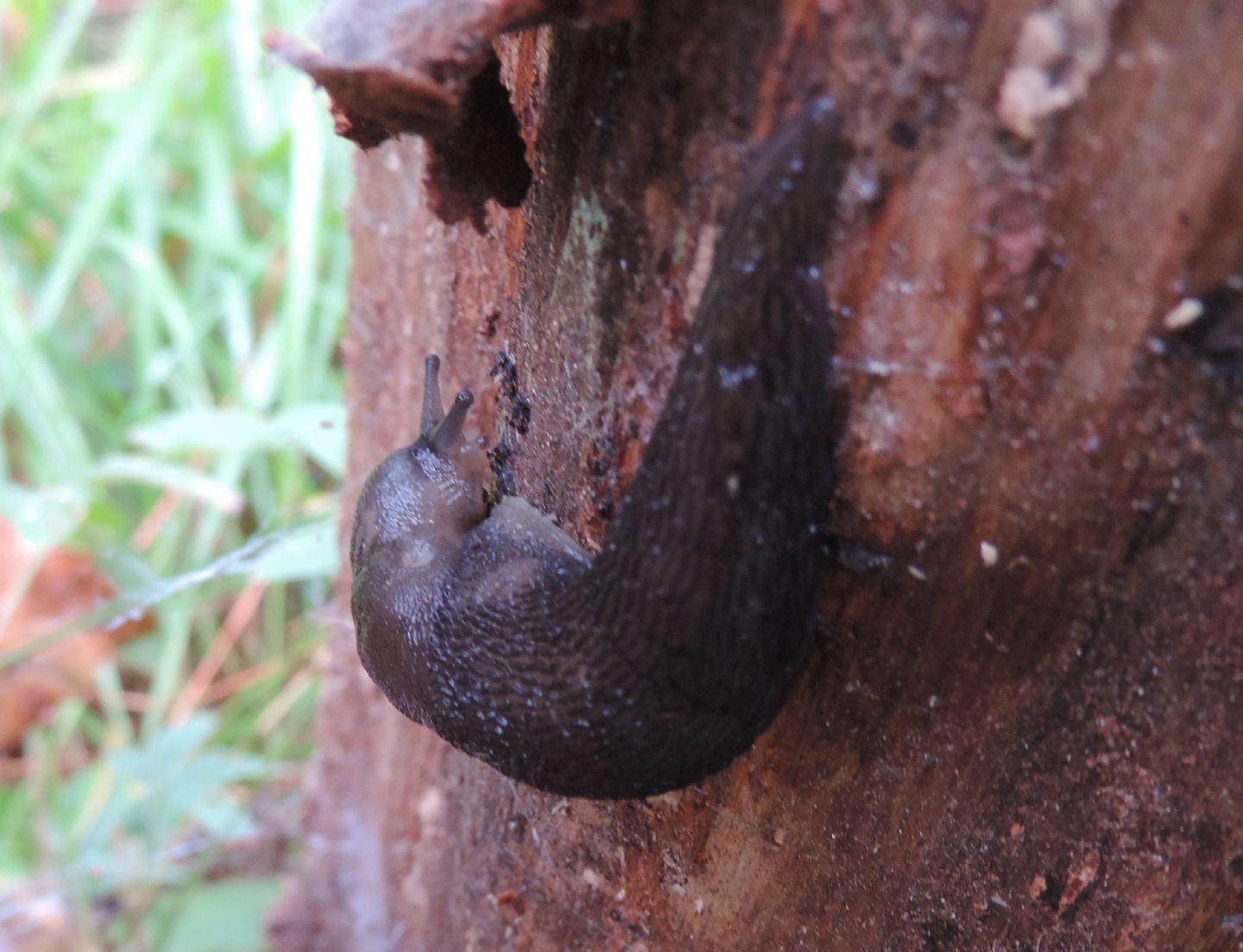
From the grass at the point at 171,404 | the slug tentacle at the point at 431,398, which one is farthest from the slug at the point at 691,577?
the grass at the point at 171,404

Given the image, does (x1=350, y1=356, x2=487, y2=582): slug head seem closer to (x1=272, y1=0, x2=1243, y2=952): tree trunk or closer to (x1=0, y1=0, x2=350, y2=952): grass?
(x1=272, y1=0, x2=1243, y2=952): tree trunk

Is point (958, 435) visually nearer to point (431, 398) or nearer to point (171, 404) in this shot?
point (431, 398)

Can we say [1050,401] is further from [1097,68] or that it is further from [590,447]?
[590,447]

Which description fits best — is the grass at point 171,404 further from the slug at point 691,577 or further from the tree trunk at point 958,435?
the tree trunk at point 958,435

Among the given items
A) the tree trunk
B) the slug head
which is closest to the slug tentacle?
the slug head

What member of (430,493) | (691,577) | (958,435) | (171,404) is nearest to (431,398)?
(430,493)

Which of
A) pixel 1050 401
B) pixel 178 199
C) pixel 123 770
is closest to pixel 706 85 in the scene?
pixel 1050 401
